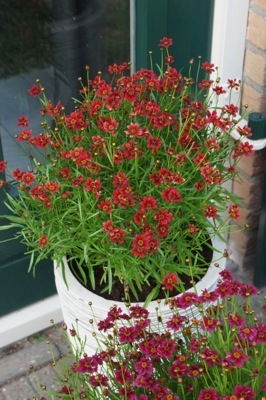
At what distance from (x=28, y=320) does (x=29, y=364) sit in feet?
0.59

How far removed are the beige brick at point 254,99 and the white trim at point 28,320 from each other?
1.12 m

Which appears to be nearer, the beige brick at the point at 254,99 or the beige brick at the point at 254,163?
the beige brick at the point at 254,99

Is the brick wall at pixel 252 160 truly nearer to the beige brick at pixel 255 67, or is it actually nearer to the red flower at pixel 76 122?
the beige brick at pixel 255 67

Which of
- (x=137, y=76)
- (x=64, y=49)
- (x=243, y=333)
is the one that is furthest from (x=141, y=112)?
(x=243, y=333)

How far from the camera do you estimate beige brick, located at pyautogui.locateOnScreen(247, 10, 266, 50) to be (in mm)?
2520

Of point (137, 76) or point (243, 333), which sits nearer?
point (243, 333)

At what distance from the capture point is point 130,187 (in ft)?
6.40

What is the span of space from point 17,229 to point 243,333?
1183 mm

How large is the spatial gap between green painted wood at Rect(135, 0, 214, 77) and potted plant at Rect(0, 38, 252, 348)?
262 millimetres

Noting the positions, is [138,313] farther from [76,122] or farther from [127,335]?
[76,122]

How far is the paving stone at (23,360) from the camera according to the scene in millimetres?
2719

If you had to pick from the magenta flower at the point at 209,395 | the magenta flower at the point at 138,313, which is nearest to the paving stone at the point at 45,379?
the magenta flower at the point at 138,313

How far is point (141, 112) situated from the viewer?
2.07 meters

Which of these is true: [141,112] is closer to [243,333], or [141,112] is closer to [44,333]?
[243,333]
